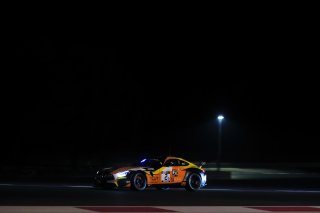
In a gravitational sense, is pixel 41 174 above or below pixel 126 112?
below

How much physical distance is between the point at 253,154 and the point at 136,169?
58.5m

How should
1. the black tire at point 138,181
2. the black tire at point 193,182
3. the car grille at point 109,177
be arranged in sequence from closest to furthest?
the black tire at point 138,181 → the car grille at point 109,177 → the black tire at point 193,182

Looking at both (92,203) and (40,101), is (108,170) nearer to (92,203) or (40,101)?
(92,203)

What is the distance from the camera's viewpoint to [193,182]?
25.1 meters

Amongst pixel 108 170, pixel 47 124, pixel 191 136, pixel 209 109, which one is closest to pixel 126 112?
pixel 47 124

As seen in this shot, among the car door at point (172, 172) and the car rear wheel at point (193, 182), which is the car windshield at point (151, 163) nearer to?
the car door at point (172, 172)

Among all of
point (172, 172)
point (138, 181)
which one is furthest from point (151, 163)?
point (138, 181)

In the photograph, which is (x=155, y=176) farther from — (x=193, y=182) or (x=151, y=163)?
(x=193, y=182)

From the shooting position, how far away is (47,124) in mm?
50625

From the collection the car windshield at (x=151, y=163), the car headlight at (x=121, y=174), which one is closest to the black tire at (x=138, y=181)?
the car headlight at (x=121, y=174)

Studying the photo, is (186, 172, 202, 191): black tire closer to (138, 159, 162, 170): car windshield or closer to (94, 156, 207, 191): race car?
(94, 156, 207, 191): race car

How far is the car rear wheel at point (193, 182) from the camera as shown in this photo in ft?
82.1

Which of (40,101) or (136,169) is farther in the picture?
(40,101)

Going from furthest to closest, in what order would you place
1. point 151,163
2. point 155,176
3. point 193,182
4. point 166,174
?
point 193,182 → point 151,163 → point 166,174 → point 155,176
